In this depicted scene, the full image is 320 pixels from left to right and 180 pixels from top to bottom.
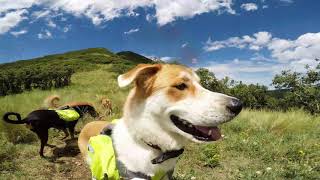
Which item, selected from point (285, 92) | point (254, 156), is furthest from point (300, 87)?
point (254, 156)

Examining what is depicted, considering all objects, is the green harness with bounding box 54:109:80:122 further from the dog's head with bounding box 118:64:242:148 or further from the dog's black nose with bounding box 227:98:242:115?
the dog's black nose with bounding box 227:98:242:115

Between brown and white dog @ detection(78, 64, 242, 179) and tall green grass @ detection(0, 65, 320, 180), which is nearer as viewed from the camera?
brown and white dog @ detection(78, 64, 242, 179)

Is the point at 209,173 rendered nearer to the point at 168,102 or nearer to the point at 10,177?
the point at 10,177

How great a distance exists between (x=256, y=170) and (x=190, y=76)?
404 cm

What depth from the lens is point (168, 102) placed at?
149 inches

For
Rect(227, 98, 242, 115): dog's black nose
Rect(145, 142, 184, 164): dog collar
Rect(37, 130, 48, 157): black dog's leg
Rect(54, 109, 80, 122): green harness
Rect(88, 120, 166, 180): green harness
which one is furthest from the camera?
Rect(54, 109, 80, 122): green harness

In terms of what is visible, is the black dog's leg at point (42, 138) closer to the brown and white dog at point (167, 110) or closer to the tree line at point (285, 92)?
the brown and white dog at point (167, 110)

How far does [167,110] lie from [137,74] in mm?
351

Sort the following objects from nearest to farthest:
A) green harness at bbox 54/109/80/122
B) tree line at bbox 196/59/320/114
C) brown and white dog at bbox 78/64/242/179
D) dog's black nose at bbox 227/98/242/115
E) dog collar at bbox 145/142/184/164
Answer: dog's black nose at bbox 227/98/242/115 < brown and white dog at bbox 78/64/242/179 < dog collar at bbox 145/142/184/164 < green harness at bbox 54/109/80/122 < tree line at bbox 196/59/320/114

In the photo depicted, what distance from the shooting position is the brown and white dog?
371 centimetres

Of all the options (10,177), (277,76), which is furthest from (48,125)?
(277,76)

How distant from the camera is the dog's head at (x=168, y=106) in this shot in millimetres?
3742

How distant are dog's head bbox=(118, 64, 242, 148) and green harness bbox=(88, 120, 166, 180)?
1.20 feet

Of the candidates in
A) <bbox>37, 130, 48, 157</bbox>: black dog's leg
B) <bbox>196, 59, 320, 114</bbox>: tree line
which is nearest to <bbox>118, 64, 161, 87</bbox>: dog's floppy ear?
<bbox>37, 130, 48, 157</bbox>: black dog's leg
